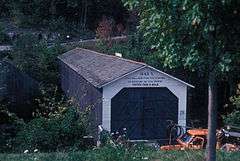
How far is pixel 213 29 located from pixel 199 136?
14.8 metres

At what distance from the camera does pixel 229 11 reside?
6.85 m

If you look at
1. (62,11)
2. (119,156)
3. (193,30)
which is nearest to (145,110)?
(119,156)

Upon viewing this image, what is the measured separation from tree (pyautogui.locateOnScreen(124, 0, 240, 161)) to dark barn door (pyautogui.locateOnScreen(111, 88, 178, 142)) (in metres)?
18.3

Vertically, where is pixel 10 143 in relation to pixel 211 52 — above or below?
below

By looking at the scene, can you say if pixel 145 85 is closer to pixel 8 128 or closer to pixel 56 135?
pixel 8 128

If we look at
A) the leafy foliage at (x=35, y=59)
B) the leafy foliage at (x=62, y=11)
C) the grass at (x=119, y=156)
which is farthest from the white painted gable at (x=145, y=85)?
the leafy foliage at (x=62, y=11)

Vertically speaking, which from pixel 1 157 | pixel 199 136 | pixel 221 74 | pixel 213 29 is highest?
pixel 213 29

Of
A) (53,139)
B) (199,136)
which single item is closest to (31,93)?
(199,136)

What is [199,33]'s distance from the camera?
7.05 m

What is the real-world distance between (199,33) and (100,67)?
2181 centimetres

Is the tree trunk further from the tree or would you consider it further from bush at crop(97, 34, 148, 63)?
bush at crop(97, 34, 148, 63)

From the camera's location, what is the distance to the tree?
675 cm

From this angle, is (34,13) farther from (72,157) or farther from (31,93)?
(72,157)

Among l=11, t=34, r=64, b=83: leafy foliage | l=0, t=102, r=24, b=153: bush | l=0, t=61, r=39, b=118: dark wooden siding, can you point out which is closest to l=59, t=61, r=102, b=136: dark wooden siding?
l=0, t=61, r=39, b=118: dark wooden siding
